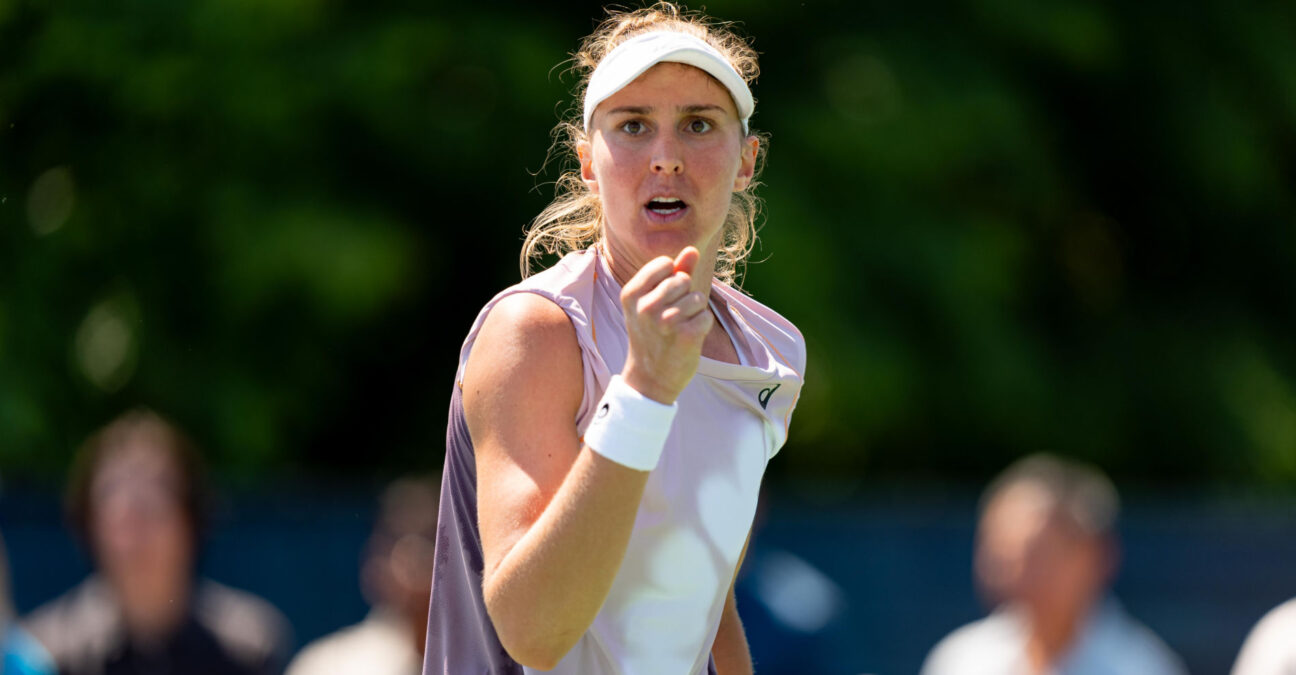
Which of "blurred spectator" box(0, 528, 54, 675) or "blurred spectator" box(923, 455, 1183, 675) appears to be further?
"blurred spectator" box(923, 455, 1183, 675)

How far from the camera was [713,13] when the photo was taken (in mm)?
7777

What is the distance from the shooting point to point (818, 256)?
8.00 metres

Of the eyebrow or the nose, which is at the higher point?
the eyebrow

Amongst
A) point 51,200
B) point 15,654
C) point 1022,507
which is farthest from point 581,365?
point 51,200

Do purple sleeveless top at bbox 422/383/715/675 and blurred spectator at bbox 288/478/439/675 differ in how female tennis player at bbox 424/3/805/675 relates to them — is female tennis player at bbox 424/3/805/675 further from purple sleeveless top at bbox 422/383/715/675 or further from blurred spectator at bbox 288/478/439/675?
blurred spectator at bbox 288/478/439/675

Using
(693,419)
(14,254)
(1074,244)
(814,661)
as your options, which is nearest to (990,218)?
(1074,244)

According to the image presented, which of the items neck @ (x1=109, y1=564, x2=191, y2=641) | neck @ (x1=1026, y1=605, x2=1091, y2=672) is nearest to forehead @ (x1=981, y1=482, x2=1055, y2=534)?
neck @ (x1=1026, y1=605, x2=1091, y2=672)

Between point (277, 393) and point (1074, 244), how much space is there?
15.6ft

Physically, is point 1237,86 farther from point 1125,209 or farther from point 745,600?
point 745,600

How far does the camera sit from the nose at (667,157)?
1.92 metres

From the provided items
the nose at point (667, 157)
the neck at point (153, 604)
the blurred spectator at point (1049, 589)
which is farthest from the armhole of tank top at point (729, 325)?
the blurred spectator at point (1049, 589)

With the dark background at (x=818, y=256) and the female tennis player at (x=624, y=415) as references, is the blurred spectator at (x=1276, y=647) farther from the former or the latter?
the female tennis player at (x=624, y=415)

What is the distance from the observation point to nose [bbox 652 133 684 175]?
1924 millimetres

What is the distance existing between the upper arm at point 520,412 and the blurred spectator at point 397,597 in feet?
10.0
